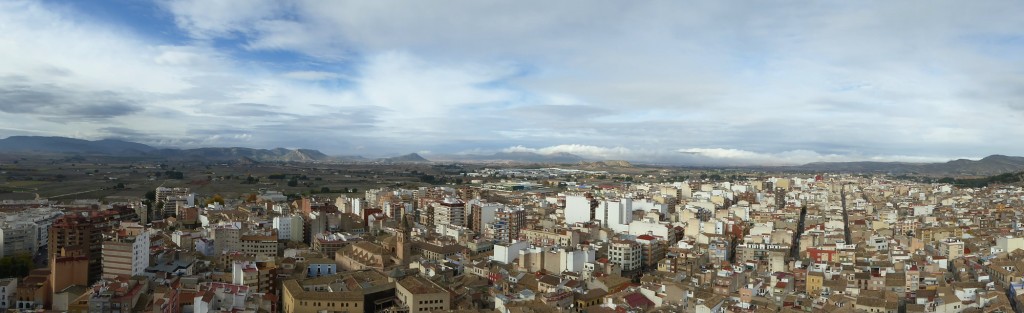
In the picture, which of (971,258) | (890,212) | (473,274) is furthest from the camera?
(890,212)

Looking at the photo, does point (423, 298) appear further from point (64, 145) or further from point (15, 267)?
point (64, 145)

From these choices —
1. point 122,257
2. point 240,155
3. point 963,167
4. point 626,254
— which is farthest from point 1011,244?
point 240,155

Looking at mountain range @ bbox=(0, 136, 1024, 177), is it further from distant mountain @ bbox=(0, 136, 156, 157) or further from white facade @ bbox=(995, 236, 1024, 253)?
white facade @ bbox=(995, 236, 1024, 253)

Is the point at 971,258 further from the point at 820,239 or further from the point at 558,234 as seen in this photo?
the point at 558,234

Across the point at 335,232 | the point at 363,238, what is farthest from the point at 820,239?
the point at 335,232

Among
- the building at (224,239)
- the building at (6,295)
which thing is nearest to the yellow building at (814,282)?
the building at (224,239)
